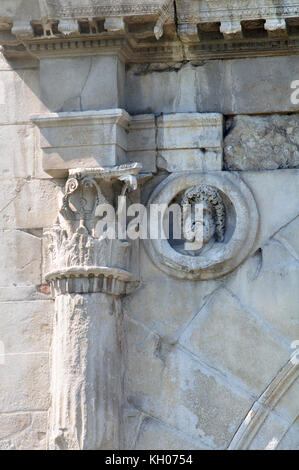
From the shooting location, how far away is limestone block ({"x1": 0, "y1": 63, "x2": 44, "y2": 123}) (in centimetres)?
724

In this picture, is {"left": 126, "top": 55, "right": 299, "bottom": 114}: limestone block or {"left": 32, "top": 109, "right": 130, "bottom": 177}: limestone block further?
{"left": 126, "top": 55, "right": 299, "bottom": 114}: limestone block

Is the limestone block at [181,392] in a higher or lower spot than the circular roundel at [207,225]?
lower

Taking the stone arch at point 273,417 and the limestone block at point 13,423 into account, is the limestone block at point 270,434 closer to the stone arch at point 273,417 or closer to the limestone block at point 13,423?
the stone arch at point 273,417

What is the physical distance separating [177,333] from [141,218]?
0.73m

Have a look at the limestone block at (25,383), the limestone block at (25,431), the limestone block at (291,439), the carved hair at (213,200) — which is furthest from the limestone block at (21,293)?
the limestone block at (291,439)

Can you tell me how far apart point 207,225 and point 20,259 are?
3.88ft

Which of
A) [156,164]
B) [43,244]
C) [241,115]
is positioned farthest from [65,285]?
[241,115]

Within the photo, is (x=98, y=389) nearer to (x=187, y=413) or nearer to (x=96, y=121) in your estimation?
(x=187, y=413)

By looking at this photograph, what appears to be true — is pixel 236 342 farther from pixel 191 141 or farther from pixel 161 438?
pixel 191 141

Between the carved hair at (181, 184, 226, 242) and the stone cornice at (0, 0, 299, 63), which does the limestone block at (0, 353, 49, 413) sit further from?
the stone cornice at (0, 0, 299, 63)

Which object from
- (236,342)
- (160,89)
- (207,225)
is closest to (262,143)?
(207,225)

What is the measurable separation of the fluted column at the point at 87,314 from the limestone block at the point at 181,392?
0.12 metres

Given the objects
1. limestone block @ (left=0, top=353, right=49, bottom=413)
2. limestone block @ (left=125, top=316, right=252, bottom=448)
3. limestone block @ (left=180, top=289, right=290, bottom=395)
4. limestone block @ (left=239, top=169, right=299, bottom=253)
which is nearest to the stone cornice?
limestone block @ (left=239, top=169, right=299, bottom=253)

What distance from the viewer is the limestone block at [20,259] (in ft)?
23.2
